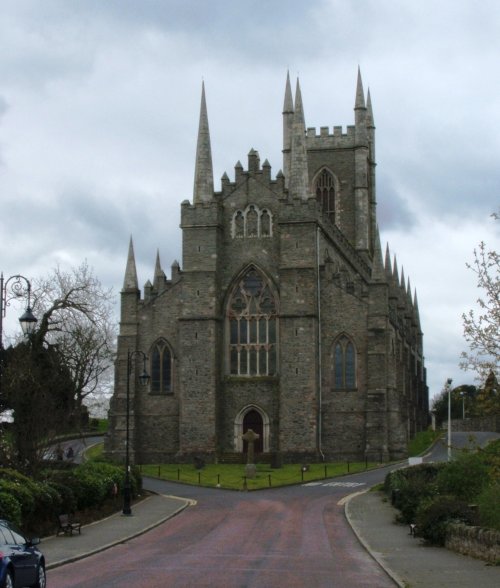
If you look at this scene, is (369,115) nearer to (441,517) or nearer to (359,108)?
(359,108)

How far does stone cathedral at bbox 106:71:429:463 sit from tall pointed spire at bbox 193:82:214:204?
0.07 m

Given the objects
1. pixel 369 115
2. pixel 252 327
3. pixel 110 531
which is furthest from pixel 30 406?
pixel 369 115

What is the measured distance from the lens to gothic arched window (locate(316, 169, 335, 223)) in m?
83.0

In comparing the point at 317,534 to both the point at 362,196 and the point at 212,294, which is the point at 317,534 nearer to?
the point at 212,294

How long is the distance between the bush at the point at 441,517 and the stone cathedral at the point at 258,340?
2922cm

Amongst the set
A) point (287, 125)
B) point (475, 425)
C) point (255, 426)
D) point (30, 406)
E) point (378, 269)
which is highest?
point (287, 125)

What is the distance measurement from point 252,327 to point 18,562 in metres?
43.5

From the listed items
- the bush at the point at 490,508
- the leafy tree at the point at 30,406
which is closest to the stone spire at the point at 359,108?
the leafy tree at the point at 30,406

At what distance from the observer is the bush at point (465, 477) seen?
32.1 m

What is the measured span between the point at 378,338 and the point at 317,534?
2869cm

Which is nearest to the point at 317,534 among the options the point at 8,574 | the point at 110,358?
the point at 8,574

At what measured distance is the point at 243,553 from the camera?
25391 mm

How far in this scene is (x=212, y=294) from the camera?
5944 cm

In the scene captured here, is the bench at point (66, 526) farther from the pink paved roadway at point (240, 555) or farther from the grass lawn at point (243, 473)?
the grass lawn at point (243, 473)
